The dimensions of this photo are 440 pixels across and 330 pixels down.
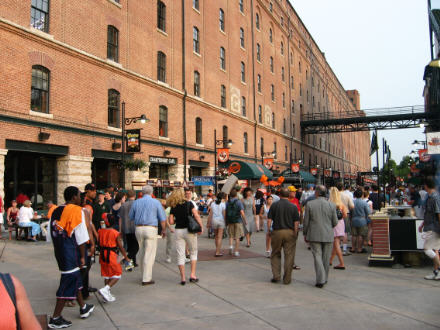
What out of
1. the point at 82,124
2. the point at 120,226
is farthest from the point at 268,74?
the point at 120,226

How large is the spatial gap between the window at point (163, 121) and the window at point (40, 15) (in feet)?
28.4

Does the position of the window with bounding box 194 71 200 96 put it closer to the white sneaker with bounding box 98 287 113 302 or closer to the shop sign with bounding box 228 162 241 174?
the shop sign with bounding box 228 162 241 174

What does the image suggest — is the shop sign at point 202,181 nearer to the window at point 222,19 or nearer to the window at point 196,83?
the window at point 196,83

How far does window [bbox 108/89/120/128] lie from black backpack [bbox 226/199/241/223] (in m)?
11.5

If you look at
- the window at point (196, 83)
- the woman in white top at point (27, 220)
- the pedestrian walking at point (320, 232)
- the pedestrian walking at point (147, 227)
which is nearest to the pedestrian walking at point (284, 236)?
the pedestrian walking at point (320, 232)

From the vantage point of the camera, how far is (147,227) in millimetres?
7289

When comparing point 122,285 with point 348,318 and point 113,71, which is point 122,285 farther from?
point 113,71

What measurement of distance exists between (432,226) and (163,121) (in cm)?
1878

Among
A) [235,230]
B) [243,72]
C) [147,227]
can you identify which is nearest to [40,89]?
[235,230]

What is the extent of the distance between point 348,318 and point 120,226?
232 inches

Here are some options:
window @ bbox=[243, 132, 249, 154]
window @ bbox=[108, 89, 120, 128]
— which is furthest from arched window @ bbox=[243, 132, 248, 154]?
window @ bbox=[108, 89, 120, 128]

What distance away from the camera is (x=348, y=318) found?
5211mm

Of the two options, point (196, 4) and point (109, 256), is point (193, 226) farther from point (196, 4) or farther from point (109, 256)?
point (196, 4)

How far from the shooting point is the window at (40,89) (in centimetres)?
1581
